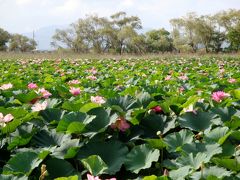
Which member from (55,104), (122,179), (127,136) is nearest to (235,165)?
(122,179)

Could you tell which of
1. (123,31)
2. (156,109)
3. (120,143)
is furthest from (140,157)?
(123,31)

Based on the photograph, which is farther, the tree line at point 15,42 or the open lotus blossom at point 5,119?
the tree line at point 15,42

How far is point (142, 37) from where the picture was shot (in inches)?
2226

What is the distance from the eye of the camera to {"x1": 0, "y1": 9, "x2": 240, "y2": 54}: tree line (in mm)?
51688

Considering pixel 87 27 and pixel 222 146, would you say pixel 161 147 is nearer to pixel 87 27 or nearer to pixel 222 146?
pixel 222 146

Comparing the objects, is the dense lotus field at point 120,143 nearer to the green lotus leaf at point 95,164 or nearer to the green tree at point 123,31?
the green lotus leaf at point 95,164

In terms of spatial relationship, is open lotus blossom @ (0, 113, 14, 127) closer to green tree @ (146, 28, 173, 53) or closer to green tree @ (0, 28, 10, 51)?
green tree @ (146, 28, 173, 53)

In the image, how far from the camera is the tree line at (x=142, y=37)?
51.7 meters

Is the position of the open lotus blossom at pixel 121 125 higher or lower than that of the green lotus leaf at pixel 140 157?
higher

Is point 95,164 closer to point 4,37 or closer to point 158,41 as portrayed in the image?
point 158,41

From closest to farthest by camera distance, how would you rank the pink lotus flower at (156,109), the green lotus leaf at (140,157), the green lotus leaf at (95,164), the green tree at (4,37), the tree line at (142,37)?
the green lotus leaf at (95,164)
the green lotus leaf at (140,157)
the pink lotus flower at (156,109)
the tree line at (142,37)
the green tree at (4,37)

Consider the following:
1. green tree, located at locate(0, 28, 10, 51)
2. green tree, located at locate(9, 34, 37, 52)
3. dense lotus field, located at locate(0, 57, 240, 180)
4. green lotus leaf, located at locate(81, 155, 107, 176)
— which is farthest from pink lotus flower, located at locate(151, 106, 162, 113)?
green tree, located at locate(9, 34, 37, 52)

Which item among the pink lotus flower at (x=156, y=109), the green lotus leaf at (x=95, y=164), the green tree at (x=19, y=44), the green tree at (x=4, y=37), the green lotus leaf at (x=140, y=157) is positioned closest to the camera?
the green lotus leaf at (x=95, y=164)

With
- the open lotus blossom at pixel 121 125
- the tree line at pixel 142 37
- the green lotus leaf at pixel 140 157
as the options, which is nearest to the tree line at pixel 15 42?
the tree line at pixel 142 37
